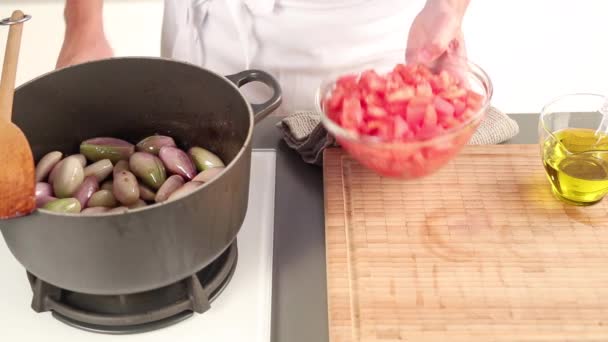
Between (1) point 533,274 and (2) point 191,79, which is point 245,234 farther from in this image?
(1) point 533,274

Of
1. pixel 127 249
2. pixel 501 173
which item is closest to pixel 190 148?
pixel 127 249

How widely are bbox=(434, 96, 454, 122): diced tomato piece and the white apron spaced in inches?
15.8

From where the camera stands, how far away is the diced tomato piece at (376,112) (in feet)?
2.24

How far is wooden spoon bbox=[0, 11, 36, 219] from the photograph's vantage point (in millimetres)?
540

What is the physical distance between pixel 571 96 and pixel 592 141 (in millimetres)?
62

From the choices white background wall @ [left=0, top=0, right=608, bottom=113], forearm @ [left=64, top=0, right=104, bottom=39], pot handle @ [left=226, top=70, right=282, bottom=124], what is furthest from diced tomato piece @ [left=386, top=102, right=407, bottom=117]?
white background wall @ [left=0, top=0, right=608, bottom=113]

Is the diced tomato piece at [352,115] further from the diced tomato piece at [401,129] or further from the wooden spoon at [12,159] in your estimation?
the wooden spoon at [12,159]

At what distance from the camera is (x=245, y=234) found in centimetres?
76

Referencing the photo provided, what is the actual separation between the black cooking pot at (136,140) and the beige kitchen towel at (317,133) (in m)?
0.11

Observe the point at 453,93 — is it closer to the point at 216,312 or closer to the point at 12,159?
the point at 216,312

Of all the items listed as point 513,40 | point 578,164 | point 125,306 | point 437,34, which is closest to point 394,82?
point 437,34

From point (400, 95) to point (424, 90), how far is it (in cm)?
3

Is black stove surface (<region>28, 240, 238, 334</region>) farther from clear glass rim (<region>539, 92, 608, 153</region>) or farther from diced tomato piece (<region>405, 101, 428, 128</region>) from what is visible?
clear glass rim (<region>539, 92, 608, 153</region>)

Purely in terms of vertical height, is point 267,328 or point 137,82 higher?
point 137,82
